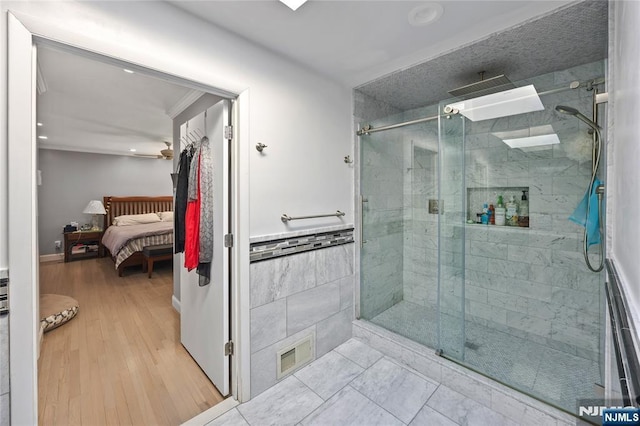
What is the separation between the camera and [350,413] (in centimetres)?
165

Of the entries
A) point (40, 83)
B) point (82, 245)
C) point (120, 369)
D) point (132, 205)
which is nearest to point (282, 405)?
point (120, 369)

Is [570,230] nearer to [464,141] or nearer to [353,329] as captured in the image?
[464,141]

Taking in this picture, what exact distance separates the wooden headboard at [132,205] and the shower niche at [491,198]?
22.4 feet

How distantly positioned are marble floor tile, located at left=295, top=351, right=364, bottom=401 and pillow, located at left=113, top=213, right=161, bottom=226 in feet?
17.5

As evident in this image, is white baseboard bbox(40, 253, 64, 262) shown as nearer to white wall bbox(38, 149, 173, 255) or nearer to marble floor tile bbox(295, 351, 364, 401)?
white wall bbox(38, 149, 173, 255)

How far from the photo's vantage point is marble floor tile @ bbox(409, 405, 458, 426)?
62.0 inches

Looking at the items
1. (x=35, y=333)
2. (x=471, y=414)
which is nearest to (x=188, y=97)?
(x=35, y=333)

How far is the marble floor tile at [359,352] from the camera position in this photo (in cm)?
217

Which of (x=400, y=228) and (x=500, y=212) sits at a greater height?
(x=500, y=212)

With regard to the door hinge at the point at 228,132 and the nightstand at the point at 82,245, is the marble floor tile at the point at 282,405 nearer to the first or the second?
the door hinge at the point at 228,132

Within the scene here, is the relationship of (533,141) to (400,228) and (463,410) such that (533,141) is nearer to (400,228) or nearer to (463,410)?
(400,228)

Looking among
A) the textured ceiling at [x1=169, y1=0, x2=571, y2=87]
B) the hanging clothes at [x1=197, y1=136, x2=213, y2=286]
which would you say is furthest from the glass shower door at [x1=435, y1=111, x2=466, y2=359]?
the hanging clothes at [x1=197, y1=136, x2=213, y2=286]

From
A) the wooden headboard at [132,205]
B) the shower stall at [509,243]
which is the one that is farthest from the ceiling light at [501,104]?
the wooden headboard at [132,205]

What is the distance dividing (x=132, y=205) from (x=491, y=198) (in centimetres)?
704
